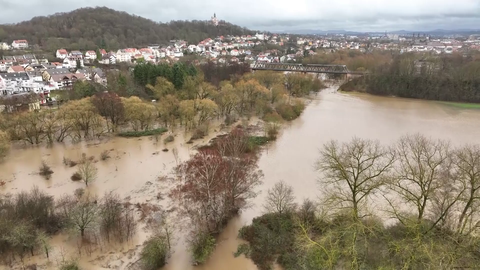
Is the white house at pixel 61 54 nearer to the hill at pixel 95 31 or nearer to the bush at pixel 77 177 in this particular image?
the hill at pixel 95 31

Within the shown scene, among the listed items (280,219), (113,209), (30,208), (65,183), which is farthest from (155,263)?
(65,183)

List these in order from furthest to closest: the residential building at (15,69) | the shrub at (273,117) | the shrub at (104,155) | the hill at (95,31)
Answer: the hill at (95,31) → the residential building at (15,69) → the shrub at (273,117) → the shrub at (104,155)

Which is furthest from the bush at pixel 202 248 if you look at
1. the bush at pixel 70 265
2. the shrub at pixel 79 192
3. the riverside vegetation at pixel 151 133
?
the shrub at pixel 79 192

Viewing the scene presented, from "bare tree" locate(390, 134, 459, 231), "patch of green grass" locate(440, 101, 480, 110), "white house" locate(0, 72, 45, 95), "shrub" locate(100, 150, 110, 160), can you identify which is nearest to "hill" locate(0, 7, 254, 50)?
"white house" locate(0, 72, 45, 95)

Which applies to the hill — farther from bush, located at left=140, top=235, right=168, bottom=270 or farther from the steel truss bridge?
bush, located at left=140, top=235, right=168, bottom=270

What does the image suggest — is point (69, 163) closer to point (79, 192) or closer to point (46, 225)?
point (79, 192)
